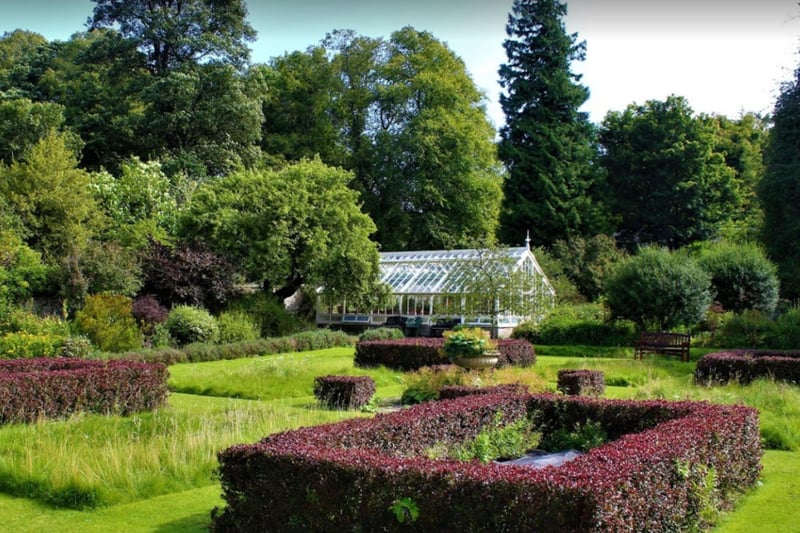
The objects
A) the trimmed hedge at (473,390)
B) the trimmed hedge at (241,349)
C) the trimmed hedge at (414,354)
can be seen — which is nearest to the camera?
the trimmed hedge at (473,390)

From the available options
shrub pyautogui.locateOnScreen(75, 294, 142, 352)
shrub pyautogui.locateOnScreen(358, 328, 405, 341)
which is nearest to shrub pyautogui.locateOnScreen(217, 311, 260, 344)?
shrub pyautogui.locateOnScreen(75, 294, 142, 352)

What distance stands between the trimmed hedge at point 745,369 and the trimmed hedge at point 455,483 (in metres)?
8.04

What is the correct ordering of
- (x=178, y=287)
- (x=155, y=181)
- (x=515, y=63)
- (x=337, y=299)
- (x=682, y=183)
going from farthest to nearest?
(x=515, y=63), (x=682, y=183), (x=155, y=181), (x=337, y=299), (x=178, y=287)

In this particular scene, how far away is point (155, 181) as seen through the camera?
30281 mm

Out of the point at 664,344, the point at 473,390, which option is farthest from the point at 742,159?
the point at 473,390

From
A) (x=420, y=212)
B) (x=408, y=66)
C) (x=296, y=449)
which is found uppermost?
(x=408, y=66)

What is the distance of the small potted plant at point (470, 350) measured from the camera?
531 inches

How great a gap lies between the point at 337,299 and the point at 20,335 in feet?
42.3

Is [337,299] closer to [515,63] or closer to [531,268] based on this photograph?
[531,268]

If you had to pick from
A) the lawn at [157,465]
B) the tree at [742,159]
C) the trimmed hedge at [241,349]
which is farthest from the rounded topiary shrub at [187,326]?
the tree at [742,159]

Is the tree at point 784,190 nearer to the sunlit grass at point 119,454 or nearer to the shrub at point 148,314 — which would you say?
the shrub at point 148,314

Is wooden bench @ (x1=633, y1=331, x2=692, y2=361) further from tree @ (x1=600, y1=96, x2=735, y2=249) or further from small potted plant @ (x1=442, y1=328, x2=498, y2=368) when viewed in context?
tree @ (x1=600, y1=96, x2=735, y2=249)

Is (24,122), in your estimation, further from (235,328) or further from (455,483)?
(455,483)

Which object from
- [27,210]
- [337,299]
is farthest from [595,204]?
[27,210]
